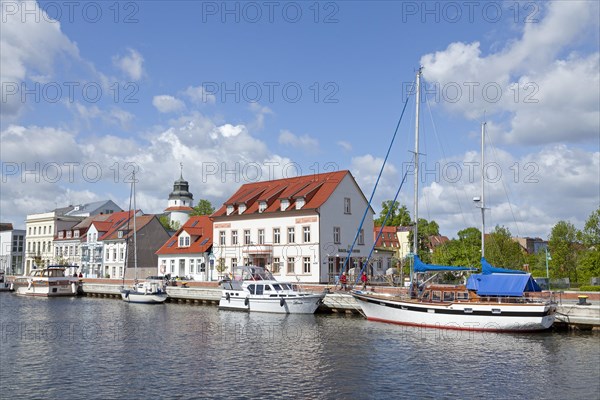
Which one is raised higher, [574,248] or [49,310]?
[574,248]

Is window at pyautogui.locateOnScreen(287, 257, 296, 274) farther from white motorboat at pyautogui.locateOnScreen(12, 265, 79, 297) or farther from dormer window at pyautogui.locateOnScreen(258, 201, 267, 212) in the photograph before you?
white motorboat at pyautogui.locateOnScreen(12, 265, 79, 297)

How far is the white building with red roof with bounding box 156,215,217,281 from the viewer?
7531 cm

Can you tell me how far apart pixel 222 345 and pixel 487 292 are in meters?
17.1

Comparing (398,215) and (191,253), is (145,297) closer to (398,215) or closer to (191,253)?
(191,253)

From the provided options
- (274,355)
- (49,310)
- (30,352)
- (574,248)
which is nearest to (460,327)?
(274,355)

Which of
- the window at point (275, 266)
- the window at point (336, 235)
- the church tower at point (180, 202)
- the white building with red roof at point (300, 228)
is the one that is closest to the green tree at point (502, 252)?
the white building with red roof at point (300, 228)

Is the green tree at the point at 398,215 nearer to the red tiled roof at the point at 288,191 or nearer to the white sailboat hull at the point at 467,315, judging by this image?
the red tiled roof at the point at 288,191

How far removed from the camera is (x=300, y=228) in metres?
64.2

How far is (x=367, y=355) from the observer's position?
93.6 feet

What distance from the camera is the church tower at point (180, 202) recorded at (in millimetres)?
143500

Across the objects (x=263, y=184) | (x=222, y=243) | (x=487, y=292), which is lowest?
→ (x=487, y=292)

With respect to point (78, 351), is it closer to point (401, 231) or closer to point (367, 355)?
point (367, 355)

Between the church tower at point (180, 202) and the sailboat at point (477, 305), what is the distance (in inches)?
4247

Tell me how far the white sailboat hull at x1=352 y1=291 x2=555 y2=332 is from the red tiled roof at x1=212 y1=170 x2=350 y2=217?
936 inches
